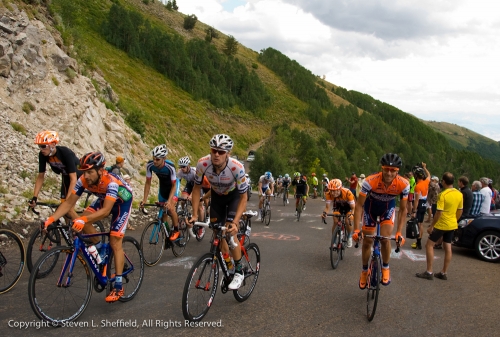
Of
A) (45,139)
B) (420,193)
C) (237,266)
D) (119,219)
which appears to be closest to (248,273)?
(237,266)

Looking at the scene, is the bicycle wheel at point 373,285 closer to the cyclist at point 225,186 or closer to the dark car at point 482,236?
the cyclist at point 225,186

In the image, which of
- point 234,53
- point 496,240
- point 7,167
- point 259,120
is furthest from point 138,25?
point 496,240

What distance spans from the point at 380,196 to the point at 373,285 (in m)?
1.37

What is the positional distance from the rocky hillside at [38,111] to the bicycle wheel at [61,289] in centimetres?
496

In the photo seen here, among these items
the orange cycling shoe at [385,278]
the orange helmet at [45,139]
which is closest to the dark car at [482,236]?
the orange cycling shoe at [385,278]

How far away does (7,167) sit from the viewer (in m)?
10.6

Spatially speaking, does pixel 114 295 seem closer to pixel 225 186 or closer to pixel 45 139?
pixel 225 186

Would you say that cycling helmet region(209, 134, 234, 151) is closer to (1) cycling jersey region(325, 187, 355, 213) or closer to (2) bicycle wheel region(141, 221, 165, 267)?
(2) bicycle wheel region(141, 221, 165, 267)

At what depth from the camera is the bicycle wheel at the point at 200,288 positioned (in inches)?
178

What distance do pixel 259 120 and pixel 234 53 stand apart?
46220 mm

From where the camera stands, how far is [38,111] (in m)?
14.2

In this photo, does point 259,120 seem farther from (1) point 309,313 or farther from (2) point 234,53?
(1) point 309,313

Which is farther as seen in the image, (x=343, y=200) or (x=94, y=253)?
(x=343, y=200)

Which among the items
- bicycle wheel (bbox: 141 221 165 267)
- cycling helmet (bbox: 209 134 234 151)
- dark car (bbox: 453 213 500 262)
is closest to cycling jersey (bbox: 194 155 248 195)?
cycling helmet (bbox: 209 134 234 151)
